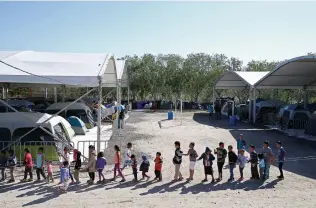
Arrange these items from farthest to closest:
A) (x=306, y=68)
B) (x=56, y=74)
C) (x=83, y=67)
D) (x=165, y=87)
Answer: (x=165, y=87)
(x=306, y=68)
(x=83, y=67)
(x=56, y=74)

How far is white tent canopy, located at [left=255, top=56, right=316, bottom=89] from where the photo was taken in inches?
773

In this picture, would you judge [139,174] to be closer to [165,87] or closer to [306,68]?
[306,68]

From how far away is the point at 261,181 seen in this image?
995cm

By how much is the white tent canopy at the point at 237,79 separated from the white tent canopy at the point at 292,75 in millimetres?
1276

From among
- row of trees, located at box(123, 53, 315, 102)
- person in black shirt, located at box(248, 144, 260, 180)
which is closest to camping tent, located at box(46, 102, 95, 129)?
person in black shirt, located at box(248, 144, 260, 180)

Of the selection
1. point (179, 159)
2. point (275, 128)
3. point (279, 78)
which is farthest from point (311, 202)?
point (279, 78)

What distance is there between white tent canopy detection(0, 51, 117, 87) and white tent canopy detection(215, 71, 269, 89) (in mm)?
14940

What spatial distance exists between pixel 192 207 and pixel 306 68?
53.6 ft

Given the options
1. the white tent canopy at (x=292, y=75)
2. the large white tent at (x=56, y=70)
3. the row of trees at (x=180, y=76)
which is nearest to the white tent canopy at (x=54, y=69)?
the large white tent at (x=56, y=70)

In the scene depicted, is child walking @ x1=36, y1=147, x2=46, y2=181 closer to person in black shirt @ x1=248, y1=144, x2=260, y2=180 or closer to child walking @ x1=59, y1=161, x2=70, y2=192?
child walking @ x1=59, y1=161, x2=70, y2=192

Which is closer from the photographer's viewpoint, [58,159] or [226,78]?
[58,159]

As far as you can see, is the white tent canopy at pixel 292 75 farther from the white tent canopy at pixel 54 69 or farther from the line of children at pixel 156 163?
the white tent canopy at pixel 54 69

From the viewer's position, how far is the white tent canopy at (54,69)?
11500 mm

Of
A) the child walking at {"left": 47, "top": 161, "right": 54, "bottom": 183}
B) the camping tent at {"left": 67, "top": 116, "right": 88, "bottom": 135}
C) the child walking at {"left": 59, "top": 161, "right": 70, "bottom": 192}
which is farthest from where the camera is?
the camping tent at {"left": 67, "top": 116, "right": 88, "bottom": 135}
